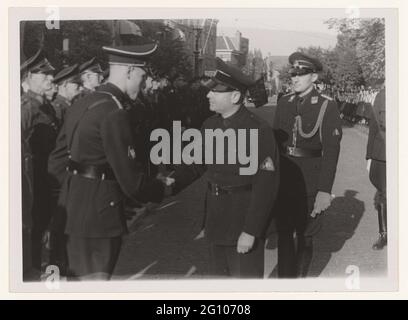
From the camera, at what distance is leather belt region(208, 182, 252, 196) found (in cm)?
414

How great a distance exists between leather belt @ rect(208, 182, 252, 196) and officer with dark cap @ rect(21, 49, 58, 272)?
1.28 meters

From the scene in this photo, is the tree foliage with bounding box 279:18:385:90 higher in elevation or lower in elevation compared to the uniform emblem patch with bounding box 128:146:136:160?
higher

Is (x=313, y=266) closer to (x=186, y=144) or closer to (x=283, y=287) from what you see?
(x=283, y=287)

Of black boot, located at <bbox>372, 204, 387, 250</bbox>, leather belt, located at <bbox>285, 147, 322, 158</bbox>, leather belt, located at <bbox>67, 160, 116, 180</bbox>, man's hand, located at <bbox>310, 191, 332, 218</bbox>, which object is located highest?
leather belt, located at <bbox>285, 147, 322, 158</bbox>

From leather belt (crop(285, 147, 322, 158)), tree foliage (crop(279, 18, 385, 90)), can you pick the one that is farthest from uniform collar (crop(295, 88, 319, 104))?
leather belt (crop(285, 147, 322, 158))

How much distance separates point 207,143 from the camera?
14.5 feet

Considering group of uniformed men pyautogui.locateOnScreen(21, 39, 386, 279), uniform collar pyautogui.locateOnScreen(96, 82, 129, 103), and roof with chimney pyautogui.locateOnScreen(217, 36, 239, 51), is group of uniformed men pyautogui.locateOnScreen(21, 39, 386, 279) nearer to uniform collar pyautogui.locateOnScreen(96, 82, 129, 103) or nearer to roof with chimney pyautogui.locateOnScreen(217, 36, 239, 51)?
uniform collar pyautogui.locateOnScreen(96, 82, 129, 103)

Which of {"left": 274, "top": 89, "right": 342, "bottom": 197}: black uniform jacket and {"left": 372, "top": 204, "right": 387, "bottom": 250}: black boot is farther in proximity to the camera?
{"left": 372, "top": 204, "right": 387, "bottom": 250}: black boot

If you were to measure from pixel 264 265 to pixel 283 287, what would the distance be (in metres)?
0.26

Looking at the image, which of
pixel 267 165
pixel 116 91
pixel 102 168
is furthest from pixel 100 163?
pixel 267 165

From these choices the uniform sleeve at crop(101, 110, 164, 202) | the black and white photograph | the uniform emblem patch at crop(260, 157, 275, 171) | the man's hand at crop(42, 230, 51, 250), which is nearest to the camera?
the uniform sleeve at crop(101, 110, 164, 202)

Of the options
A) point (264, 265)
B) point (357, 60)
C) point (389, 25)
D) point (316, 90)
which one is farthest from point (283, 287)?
point (389, 25)

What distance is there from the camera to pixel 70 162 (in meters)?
4.29

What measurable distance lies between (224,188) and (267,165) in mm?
353
